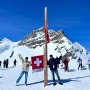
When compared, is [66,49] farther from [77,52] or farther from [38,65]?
[38,65]

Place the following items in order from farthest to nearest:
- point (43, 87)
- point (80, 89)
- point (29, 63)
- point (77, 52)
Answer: point (77, 52)
point (29, 63)
point (43, 87)
point (80, 89)

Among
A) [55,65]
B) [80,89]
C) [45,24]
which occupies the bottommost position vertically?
[80,89]

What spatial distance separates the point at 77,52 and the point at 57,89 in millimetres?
169140

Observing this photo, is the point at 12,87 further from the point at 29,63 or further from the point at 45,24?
the point at 45,24

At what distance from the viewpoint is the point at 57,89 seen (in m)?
19.2

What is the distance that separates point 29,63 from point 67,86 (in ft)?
11.4

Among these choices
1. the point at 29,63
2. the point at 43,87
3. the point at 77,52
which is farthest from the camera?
the point at 77,52

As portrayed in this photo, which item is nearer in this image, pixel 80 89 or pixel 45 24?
pixel 80 89

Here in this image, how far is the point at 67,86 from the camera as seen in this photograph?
19812 mm

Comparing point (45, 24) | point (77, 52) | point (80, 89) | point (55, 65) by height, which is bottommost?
point (80, 89)

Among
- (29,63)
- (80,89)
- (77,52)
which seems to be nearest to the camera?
(80,89)

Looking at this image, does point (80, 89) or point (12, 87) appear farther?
point (12, 87)

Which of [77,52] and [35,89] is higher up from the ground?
[77,52]

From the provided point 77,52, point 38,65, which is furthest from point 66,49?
point 38,65
